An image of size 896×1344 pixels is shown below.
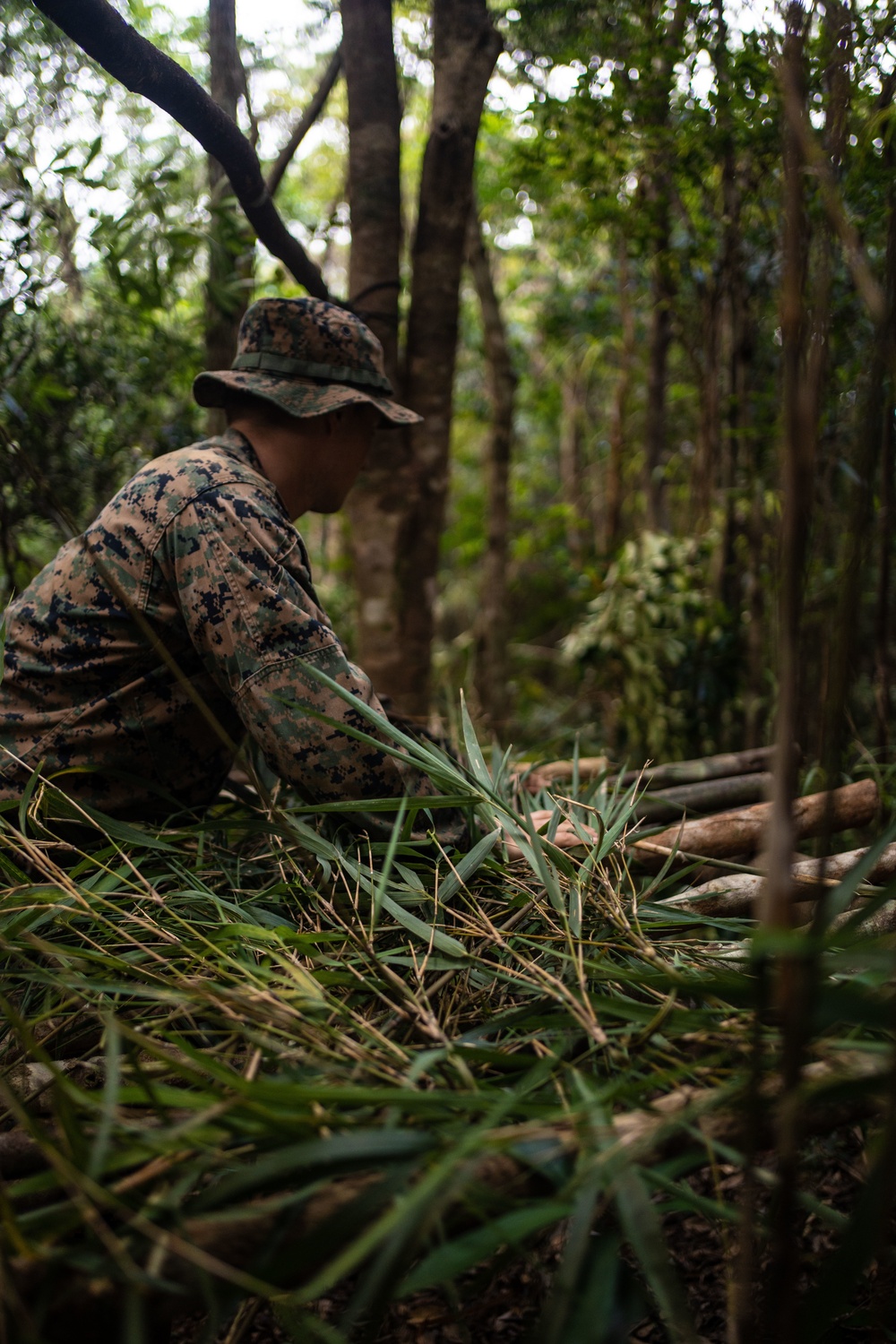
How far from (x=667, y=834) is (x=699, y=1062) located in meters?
0.82

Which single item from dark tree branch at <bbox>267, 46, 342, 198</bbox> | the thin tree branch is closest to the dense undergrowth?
the thin tree branch

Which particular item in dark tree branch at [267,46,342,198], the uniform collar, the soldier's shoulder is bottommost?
the soldier's shoulder

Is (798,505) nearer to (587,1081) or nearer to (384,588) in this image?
(587,1081)

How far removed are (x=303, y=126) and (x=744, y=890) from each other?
2736mm

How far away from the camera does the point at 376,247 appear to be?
2744 millimetres

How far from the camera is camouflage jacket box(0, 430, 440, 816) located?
57.8 inches

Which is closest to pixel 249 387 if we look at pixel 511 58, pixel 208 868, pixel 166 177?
pixel 208 868

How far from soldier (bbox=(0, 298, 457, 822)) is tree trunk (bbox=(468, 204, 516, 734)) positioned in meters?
3.08

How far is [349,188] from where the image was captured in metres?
2.79

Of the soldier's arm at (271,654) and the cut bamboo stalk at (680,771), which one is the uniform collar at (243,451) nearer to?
the soldier's arm at (271,654)

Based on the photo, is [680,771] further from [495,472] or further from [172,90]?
[495,472]

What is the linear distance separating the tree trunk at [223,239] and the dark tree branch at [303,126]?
16cm

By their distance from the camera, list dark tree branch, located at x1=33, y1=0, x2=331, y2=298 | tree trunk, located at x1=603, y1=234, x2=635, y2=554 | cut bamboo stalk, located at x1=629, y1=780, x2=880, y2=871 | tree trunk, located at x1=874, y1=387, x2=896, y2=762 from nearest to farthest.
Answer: cut bamboo stalk, located at x1=629, y1=780, x2=880, y2=871 → dark tree branch, located at x1=33, y1=0, x2=331, y2=298 → tree trunk, located at x1=874, y1=387, x2=896, y2=762 → tree trunk, located at x1=603, y1=234, x2=635, y2=554

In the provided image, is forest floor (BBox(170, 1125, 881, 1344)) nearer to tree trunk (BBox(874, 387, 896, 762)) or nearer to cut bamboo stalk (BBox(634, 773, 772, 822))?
cut bamboo stalk (BBox(634, 773, 772, 822))
